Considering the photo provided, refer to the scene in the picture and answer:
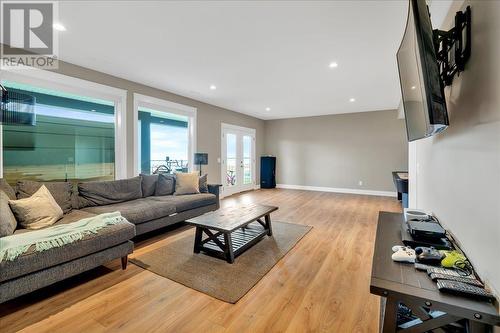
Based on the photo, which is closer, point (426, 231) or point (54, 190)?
point (426, 231)

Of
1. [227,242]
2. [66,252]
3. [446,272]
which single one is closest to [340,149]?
[227,242]

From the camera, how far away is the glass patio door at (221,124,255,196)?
6.84 metres

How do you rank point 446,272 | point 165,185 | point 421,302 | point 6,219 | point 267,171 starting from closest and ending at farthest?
1. point 421,302
2. point 446,272
3. point 6,219
4. point 165,185
5. point 267,171

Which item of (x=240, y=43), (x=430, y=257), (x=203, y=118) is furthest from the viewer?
(x=203, y=118)

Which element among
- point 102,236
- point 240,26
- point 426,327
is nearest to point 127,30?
point 240,26

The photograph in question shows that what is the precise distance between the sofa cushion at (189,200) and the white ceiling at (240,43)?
2056mm

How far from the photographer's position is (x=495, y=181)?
99 cm

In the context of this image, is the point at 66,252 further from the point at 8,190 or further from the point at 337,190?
the point at 337,190

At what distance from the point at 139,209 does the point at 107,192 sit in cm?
69

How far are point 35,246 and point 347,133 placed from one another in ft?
24.5

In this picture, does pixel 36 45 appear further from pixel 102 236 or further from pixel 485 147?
pixel 485 147

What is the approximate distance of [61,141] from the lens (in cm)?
347

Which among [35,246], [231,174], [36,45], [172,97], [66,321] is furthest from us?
[231,174]

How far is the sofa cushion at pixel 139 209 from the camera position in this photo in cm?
298
